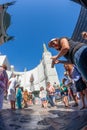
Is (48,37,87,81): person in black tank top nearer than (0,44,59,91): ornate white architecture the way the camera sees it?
Yes

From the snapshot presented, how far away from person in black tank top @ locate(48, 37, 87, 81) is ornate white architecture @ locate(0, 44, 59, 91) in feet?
163

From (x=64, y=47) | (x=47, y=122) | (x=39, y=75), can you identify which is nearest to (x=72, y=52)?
(x=64, y=47)

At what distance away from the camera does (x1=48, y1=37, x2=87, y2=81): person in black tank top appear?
3.97 metres

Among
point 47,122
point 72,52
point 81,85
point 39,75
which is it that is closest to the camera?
point 72,52

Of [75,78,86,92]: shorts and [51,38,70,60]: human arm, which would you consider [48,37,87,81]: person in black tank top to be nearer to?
[51,38,70,60]: human arm

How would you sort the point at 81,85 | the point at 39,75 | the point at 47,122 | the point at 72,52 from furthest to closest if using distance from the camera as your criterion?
the point at 39,75, the point at 81,85, the point at 47,122, the point at 72,52

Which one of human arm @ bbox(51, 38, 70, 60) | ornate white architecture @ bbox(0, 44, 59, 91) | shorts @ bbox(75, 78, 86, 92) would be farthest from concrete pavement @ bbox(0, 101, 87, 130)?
ornate white architecture @ bbox(0, 44, 59, 91)

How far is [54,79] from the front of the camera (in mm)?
55469

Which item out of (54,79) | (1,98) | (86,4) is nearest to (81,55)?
(1,98)

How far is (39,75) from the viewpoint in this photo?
2472 inches

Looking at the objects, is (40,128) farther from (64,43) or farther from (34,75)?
(34,75)

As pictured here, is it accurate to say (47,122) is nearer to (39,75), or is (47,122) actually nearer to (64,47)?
(64,47)

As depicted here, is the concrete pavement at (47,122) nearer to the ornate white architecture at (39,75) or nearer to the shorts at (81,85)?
the shorts at (81,85)

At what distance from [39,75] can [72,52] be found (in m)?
58.5
